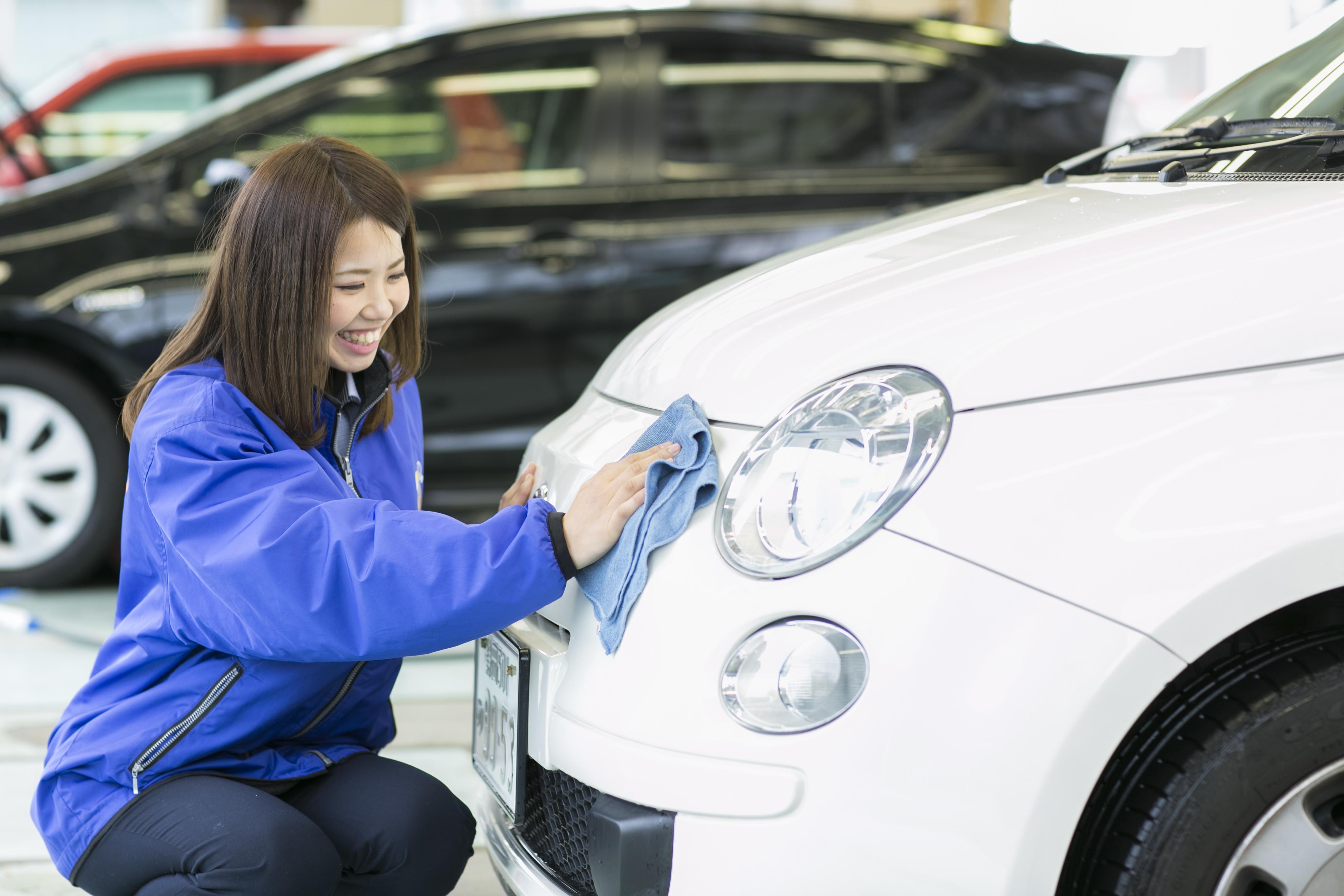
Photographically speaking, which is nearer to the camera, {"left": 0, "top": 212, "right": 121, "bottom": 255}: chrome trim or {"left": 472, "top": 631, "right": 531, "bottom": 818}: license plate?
{"left": 472, "top": 631, "right": 531, "bottom": 818}: license plate

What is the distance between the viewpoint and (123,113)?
243 inches

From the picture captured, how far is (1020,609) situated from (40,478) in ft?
10.7

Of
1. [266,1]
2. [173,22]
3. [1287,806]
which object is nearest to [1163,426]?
[1287,806]

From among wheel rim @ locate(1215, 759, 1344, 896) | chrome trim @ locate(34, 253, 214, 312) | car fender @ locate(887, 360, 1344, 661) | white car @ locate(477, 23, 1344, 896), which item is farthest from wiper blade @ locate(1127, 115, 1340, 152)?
chrome trim @ locate(34, 253, 214, 312)

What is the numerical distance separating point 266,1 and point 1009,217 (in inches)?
324

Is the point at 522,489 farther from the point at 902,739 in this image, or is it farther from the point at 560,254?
the point at 560,254

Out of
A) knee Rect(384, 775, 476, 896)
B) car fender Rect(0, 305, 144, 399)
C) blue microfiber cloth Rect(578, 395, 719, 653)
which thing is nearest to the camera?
blue microfiber cloth Rect(578, 395, 719, 653)

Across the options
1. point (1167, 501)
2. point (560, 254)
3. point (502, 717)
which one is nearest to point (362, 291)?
point (502, 717)

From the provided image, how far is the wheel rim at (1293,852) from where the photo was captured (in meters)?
1.24

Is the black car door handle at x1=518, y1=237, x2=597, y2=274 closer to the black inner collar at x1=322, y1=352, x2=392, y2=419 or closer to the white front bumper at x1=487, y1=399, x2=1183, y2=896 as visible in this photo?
the black inner collar at x1=322, y1=352, x2=392, y2=419

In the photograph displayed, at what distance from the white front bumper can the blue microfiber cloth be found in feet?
0.22

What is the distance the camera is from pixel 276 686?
161 cm

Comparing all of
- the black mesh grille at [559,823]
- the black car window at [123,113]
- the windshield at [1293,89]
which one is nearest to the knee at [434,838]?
the black mesh grille at [559,823]

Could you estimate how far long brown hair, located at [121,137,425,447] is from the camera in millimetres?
1590
